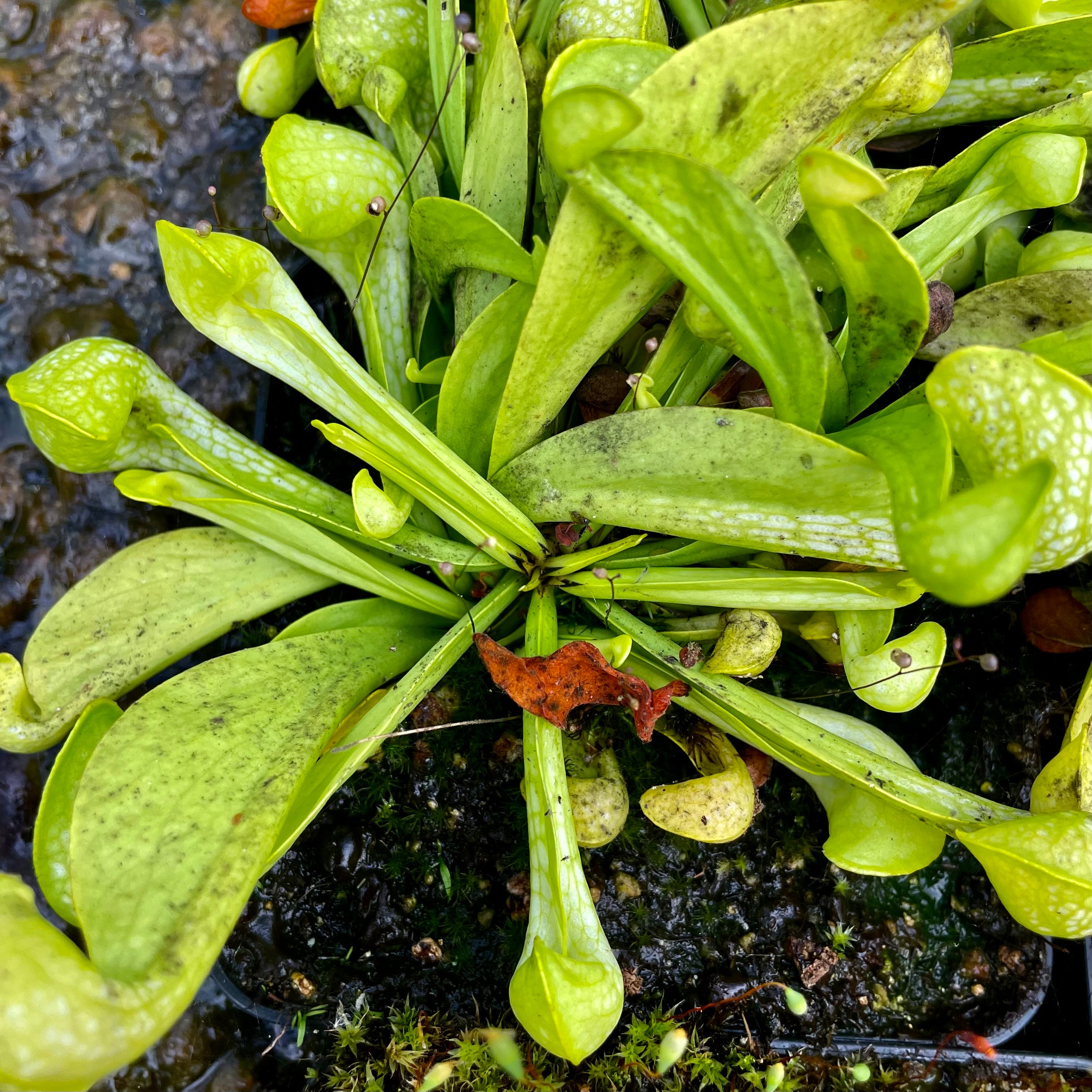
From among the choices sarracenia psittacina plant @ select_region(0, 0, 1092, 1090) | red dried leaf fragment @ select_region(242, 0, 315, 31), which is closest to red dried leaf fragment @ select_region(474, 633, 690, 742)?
sarracenia psittacina plant @ select_region(0, 0, 1092, 1090)

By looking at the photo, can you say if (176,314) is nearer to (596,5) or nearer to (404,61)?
(404,61)

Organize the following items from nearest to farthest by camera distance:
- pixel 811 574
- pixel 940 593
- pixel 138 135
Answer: pixel 940 593 < pixel 811 574 < pixel 138 135

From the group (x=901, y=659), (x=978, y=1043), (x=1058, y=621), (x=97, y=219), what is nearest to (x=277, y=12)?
(x=97, y=219)

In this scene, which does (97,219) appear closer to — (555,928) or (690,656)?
(690,656)

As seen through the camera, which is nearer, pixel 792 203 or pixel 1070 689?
pixel 792 203

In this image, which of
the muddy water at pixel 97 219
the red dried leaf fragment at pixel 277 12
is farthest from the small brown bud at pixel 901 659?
the red dried leaf fragment at pixel 277 12

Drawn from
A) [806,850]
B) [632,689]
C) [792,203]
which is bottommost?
[806,850]

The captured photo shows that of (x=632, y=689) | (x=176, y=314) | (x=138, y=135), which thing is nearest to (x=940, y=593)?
(x=632, y=689)
